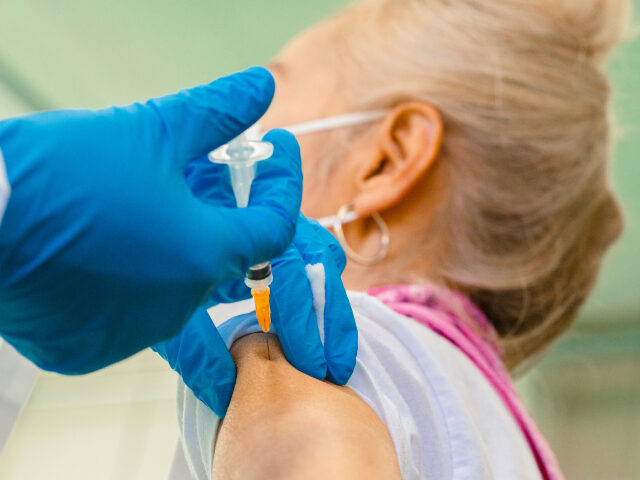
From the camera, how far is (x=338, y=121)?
99 centimetres

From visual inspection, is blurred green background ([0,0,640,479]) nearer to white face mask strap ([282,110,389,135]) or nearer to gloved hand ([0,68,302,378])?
white face mask strap ([282,110,389,135])

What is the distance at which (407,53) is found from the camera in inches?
38.8

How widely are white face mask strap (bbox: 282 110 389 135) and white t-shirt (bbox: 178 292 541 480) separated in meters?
0.37

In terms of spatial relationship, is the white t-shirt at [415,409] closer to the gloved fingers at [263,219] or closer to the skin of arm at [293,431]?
the skin of arm at [293,431]

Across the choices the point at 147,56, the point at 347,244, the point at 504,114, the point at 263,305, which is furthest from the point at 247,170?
the point at 147,56

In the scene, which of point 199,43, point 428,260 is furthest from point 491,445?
point 199,43

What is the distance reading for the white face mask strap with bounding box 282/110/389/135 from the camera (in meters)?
0.98

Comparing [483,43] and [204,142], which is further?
[483,43]

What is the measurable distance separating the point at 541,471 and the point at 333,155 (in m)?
0.58

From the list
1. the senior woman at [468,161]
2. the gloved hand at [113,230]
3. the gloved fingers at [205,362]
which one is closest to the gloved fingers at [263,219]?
the gloved hand at [113,230]

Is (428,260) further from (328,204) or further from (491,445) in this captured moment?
(491,445)

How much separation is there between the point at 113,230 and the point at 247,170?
6.8 inches

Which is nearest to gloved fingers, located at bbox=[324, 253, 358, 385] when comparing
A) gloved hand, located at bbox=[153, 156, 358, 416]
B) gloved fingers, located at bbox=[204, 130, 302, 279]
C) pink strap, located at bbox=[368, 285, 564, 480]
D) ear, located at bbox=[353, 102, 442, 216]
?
gloved hand, located at bbox=[153, 156, 358, 416]

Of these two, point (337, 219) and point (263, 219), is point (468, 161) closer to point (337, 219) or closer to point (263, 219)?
point (337, 219)
